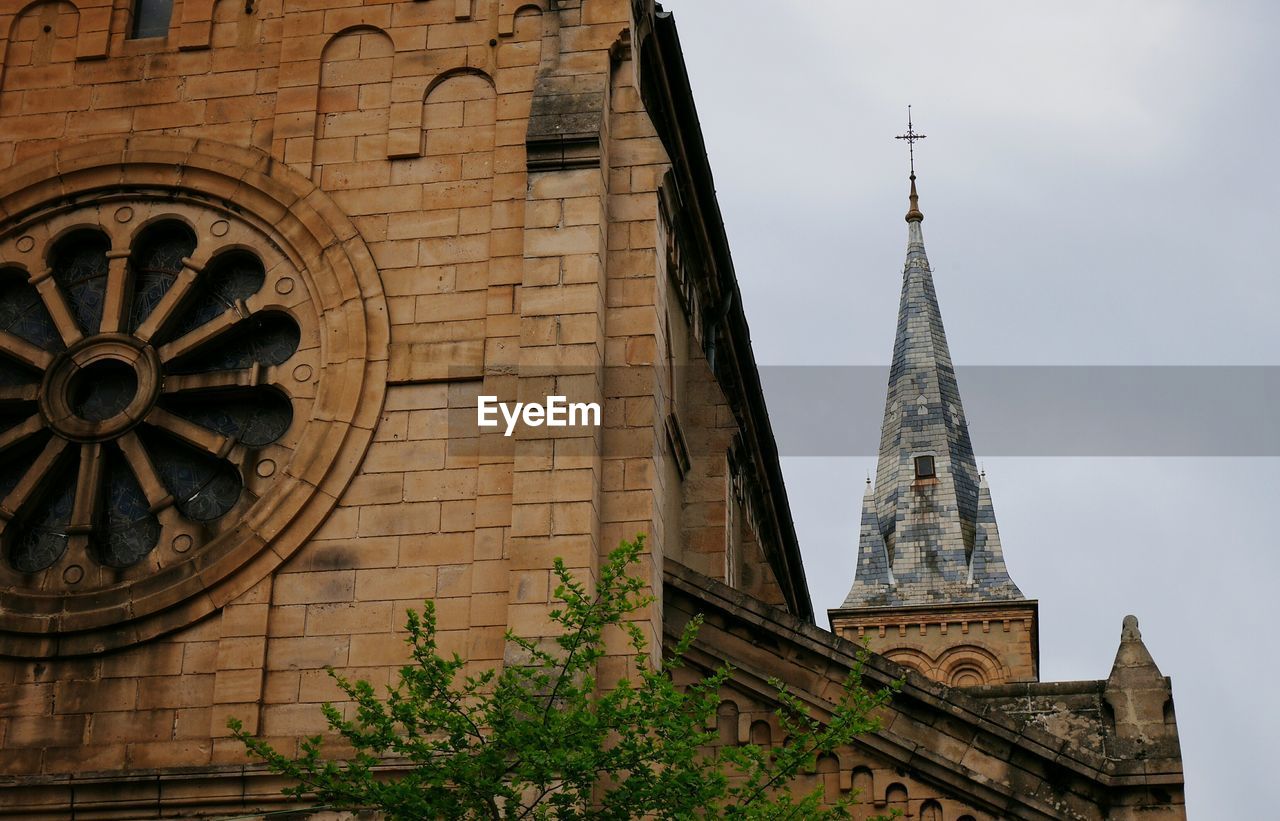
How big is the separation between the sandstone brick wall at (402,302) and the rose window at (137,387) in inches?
24.1

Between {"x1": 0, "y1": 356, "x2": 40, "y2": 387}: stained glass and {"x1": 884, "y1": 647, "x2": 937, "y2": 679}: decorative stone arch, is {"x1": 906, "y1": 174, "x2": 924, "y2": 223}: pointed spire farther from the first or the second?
{"x1": 0, "y1": 356, "x2": 40, "y2": 387}: stained glass

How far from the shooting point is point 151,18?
64.4 ft

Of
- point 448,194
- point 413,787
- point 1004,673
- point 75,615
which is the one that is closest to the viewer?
point 413,787

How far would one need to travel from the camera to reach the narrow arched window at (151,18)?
19.5m

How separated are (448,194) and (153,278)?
3033 mm

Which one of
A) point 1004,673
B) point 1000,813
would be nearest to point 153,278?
point 1000,813

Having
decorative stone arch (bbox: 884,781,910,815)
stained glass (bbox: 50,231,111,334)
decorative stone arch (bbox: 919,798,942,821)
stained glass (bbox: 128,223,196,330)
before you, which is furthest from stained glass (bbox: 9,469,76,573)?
decorative stone arch (bbox: 919,798,942,821)

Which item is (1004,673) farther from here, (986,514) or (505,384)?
(505,384)

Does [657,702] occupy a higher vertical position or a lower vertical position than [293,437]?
lower

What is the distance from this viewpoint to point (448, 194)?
58.6 ft

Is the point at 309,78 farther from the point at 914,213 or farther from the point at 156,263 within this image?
the point at 914,213

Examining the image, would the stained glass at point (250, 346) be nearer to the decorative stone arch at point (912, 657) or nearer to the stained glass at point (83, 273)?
the stained glass at point (83, 273)

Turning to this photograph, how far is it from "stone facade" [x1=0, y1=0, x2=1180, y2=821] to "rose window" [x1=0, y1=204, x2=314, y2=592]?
0.03m

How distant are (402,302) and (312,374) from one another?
1.06 meters
